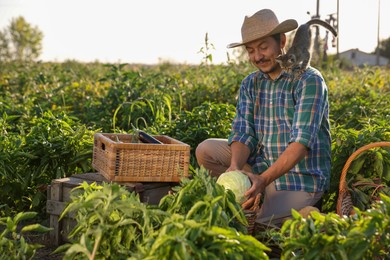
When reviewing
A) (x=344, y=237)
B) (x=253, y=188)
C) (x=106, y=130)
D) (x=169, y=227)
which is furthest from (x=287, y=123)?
(x=106, y=130)

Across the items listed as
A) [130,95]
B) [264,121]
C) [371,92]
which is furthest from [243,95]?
[371,92]

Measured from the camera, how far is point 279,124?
4191 millimetres

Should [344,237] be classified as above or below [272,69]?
below

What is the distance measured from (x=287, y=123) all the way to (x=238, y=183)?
813 mm

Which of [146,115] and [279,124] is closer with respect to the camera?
[279,124]

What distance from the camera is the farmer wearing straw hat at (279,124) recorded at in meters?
3.88

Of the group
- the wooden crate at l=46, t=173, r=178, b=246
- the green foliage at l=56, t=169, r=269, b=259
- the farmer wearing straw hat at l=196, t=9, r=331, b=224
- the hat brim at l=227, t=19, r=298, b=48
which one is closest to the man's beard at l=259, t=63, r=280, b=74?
the farmer wearing straw hat at l=196, t=9, r=331, b=224

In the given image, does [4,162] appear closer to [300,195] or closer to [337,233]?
[300,195]

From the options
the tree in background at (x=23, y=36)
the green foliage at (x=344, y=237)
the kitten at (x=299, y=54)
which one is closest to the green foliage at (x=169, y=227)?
the green foliage at (x=344, y=237)

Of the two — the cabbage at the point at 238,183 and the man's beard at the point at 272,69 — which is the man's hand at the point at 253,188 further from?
the man's beard at the point at 272,69

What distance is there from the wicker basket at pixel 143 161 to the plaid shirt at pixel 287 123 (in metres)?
0.41

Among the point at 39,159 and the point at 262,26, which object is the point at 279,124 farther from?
the point at 39,159

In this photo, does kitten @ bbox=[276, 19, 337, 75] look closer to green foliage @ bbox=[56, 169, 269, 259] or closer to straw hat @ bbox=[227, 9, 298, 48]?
straw hat @ bbox=[227, 9, 298, 48]

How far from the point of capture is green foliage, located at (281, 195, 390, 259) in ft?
8.07
